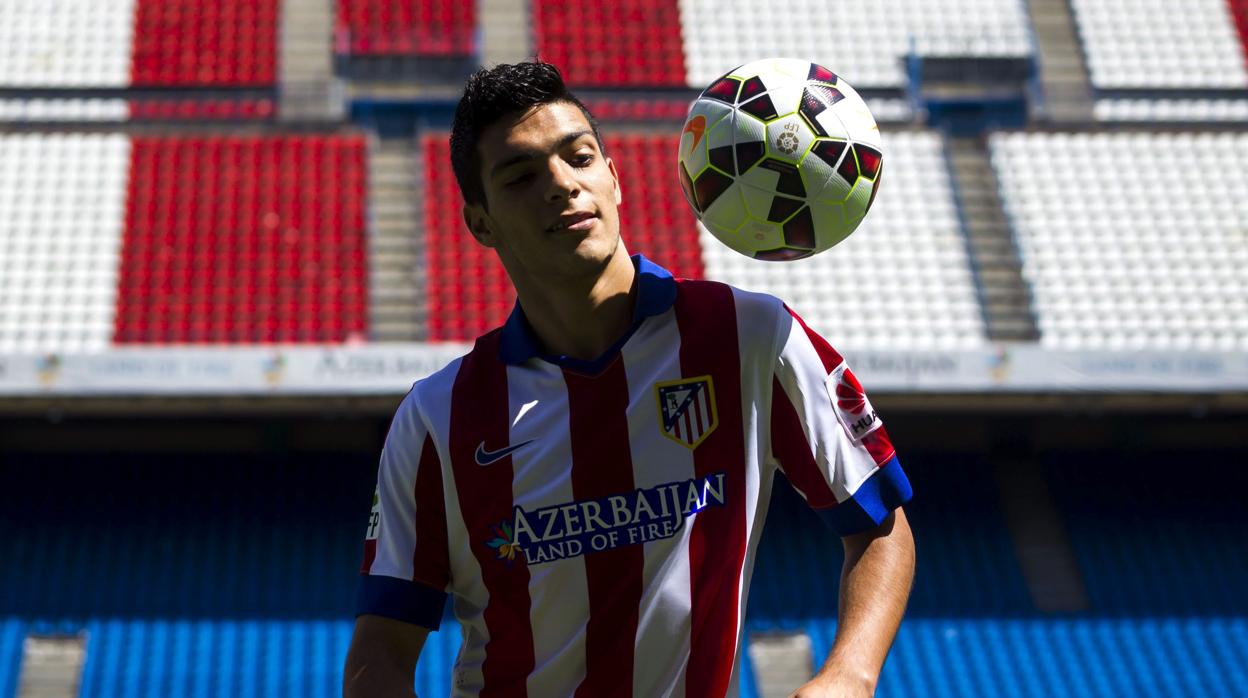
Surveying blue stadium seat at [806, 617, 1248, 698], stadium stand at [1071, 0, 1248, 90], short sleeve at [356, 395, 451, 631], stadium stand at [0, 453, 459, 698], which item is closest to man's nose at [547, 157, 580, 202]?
short sleeve at [356, 395, 451, 631]

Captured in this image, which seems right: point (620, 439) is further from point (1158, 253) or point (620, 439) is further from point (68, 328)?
point (1158, 253)

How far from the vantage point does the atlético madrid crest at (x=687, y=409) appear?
93.2 inches

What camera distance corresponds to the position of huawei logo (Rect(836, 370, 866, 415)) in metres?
2.36

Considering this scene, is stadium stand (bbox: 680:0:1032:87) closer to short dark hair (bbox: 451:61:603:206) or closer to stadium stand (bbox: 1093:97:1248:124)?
stadium stand (bbox: 1093:97:1248:124)

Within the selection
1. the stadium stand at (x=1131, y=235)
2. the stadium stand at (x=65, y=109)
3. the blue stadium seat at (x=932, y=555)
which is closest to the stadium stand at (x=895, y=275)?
the stadium stand at (x=1131, y=235)

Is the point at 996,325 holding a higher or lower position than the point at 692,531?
higher

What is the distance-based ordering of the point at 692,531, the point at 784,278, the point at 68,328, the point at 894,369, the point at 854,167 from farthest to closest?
1. the point at 784,278
2. the point at 68,328
3. the point at 894,369
4. the point at 854,167
5. the point at 692,531

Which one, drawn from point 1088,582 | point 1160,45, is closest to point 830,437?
point 1088,582

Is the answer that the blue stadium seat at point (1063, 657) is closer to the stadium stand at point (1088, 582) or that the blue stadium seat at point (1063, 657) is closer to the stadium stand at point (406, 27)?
the stadium stand at point (1088, 582)

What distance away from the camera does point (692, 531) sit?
232cm

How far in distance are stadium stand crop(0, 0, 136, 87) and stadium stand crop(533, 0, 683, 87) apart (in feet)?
14.9

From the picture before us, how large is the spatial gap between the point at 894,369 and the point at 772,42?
204 inches

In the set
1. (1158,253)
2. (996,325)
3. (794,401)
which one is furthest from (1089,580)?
(794,401)

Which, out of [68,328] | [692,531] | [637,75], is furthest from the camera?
[637,75]
